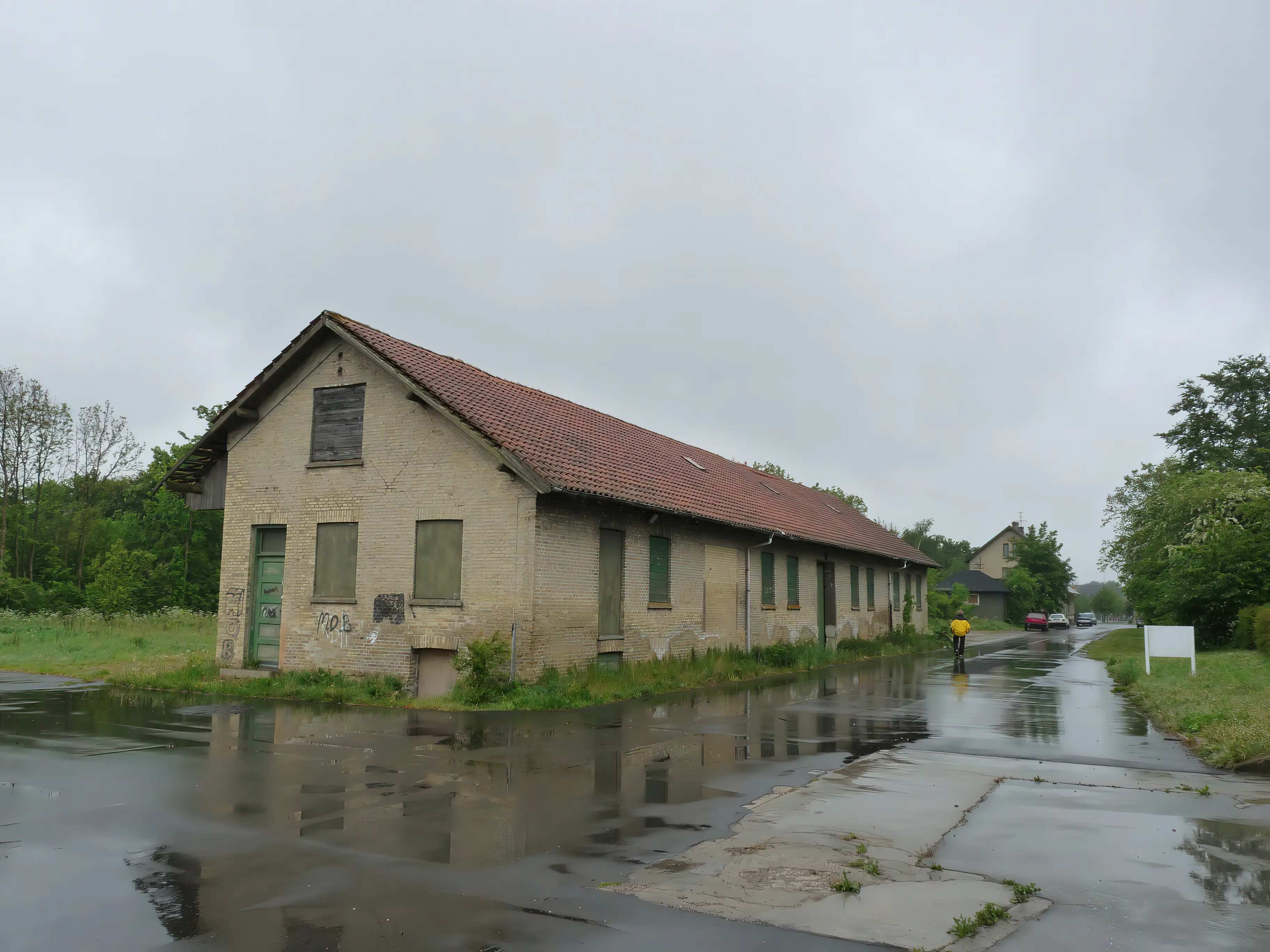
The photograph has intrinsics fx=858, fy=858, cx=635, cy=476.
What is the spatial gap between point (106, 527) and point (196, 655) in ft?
127

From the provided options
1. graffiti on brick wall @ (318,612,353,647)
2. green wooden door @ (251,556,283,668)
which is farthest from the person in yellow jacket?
green wooden door @ (251,556,283,668)

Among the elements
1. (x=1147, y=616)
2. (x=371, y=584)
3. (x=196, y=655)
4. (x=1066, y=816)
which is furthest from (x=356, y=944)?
(x=1147, y=616)

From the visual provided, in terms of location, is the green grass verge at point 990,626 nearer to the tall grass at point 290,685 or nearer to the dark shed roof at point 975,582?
the dark shed roof at point 975,582

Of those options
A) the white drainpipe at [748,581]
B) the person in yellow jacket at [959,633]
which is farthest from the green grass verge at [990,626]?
the white drainpipe at [748,581]

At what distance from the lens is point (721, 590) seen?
2095 centimetres

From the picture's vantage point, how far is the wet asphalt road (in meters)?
4.61

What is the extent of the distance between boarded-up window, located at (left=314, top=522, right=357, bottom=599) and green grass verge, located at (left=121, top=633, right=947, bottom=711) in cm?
158

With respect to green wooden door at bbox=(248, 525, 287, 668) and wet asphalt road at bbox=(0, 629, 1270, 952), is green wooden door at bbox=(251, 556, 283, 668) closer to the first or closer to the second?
green wooden door at bbox=(248, 525, 287, 668)

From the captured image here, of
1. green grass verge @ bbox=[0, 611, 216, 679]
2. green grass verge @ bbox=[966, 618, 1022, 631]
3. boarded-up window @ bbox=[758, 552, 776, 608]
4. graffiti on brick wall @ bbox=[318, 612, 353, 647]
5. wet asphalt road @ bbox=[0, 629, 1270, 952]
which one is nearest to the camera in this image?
wet asphalt road @ bbox=[0, 629, 1270, 952]

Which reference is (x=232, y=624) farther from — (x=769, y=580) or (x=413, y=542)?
(x=769, y=580)

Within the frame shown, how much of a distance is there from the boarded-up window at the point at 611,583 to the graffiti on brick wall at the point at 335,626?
189 inches

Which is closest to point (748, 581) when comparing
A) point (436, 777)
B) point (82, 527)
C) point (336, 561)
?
point (336, 561)

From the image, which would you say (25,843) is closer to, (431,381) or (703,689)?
(431,381)

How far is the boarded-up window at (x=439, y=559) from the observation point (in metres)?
15.5
